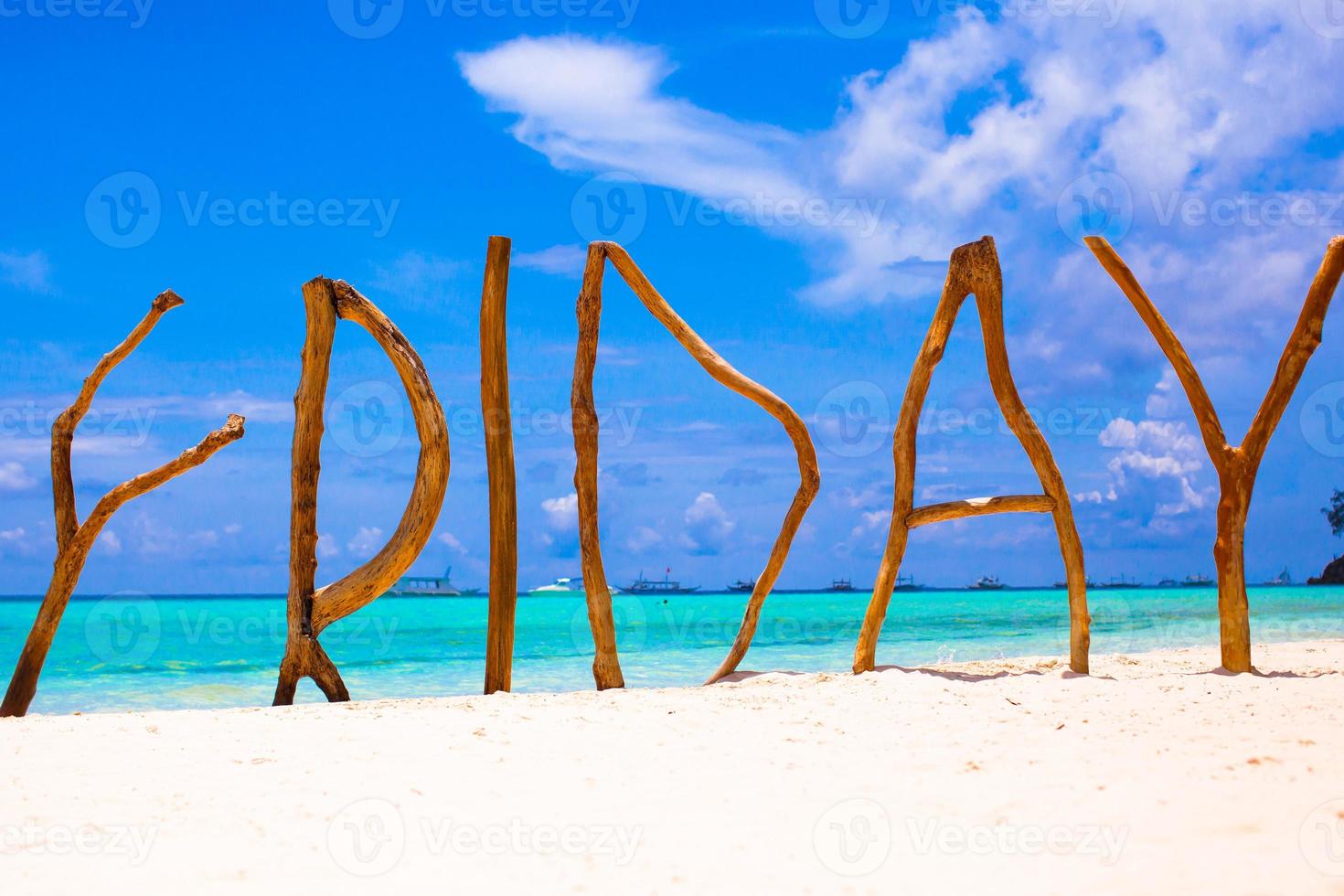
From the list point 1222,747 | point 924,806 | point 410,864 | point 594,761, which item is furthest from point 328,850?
point 1222,747

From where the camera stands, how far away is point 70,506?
7457 millimetres

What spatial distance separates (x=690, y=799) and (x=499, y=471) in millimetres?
3616

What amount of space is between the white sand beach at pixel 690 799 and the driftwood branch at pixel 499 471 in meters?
1.00

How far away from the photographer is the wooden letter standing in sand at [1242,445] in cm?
776

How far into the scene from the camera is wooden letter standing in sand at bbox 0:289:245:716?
7297 mm

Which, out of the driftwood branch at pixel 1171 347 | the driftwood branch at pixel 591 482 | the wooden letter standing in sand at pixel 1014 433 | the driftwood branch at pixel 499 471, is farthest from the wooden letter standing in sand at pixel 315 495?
the driftwood branch at pixel 1171 347

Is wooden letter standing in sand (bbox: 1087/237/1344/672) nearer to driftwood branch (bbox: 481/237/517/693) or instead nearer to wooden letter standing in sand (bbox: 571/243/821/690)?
wooden letter standing in sand (bbox: 571/243/821/690)

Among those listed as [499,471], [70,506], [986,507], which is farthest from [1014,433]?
[70,506]

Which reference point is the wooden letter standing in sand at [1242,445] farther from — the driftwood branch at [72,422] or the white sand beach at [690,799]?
the driftwood branch at [72,422]

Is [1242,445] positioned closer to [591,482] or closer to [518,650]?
[591,482]

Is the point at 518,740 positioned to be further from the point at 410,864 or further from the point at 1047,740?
the point at 1047,740

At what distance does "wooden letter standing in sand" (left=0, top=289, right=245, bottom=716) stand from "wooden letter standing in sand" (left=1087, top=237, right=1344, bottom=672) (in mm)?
7036

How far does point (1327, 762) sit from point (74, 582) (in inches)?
295

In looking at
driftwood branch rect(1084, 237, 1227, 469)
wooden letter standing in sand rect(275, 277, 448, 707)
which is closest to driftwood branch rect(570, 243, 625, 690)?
wooden letter standing in sand rect(275, 277, 448, 707)
